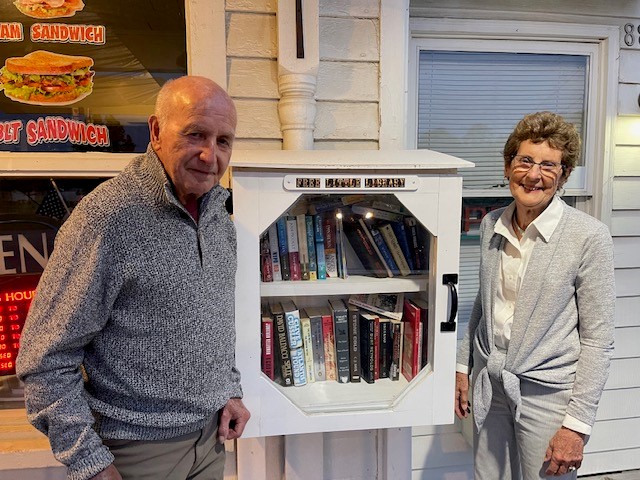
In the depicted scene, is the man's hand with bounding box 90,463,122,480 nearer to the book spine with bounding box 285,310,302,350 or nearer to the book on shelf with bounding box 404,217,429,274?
the book spine with bounding box 285,310,302,350

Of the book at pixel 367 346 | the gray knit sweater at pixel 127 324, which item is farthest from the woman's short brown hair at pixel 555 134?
the gray knit sweater at pixel 127 324

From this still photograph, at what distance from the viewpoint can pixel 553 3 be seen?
2.16 meters

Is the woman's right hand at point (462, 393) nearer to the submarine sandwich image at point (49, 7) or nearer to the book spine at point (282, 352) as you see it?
the book spine at point (282, 352)

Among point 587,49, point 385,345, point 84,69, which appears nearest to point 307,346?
point 385,345

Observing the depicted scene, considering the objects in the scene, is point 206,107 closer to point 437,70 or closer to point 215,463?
point 215,463

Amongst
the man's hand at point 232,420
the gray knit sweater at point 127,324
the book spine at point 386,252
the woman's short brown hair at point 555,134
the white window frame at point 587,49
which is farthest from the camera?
the white window frame at point 587,49

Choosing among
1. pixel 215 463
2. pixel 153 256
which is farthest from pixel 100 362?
pixel 215 463

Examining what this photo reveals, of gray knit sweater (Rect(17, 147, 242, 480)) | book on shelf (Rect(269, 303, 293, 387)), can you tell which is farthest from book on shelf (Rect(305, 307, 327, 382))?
gray knit sweater (Rect(17, 147, 242, 480))

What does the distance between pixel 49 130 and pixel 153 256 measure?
3.05ft

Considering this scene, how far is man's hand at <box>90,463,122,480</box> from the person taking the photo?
3.43 feet

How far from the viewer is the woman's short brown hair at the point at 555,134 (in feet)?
4.52

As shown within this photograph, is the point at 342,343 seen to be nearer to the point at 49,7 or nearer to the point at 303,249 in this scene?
the point at 303,249

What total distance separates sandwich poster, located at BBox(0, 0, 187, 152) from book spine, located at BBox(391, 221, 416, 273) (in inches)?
38.1

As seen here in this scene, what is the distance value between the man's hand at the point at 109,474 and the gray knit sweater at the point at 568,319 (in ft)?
3.53
